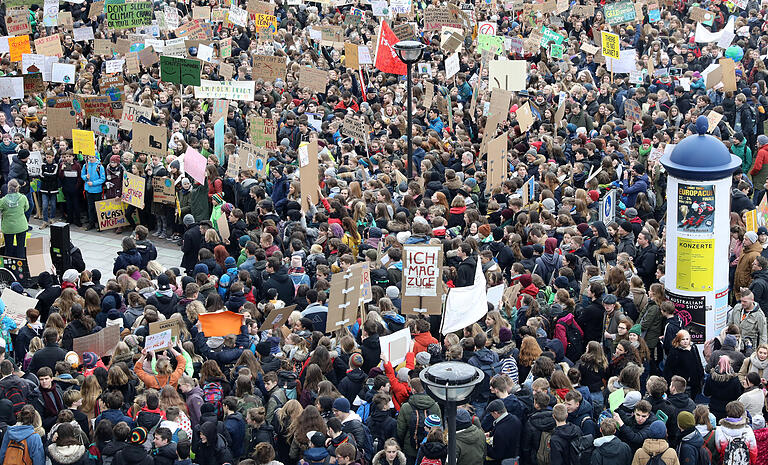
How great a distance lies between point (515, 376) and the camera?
1176cm

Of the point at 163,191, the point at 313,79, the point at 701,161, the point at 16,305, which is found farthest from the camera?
the point at 313,79

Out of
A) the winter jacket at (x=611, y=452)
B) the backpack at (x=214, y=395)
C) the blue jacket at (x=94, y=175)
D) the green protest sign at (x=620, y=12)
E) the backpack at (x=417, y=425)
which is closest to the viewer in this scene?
the winter jacket at (x=611, y=452)

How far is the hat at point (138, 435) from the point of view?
34.1ft

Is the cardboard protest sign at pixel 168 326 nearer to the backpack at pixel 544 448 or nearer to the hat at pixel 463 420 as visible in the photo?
the hat at pixel 463 420

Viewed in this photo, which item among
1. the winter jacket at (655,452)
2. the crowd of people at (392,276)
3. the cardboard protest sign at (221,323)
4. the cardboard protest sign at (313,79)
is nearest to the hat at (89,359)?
the crowd of people at (392,276)

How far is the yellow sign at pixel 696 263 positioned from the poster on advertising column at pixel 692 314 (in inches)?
6.6

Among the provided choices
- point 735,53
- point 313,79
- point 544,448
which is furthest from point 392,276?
point 735,53

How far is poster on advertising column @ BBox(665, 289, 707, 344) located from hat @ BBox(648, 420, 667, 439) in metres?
3.28

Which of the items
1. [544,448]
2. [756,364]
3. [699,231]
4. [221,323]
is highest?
[699,231]

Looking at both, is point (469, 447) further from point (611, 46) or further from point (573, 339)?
point (611, 46)

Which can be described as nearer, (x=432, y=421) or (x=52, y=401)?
(x=432, y=421)

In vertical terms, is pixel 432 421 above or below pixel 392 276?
below

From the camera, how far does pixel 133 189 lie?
19641mm

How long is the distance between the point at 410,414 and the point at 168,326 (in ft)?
10.4
